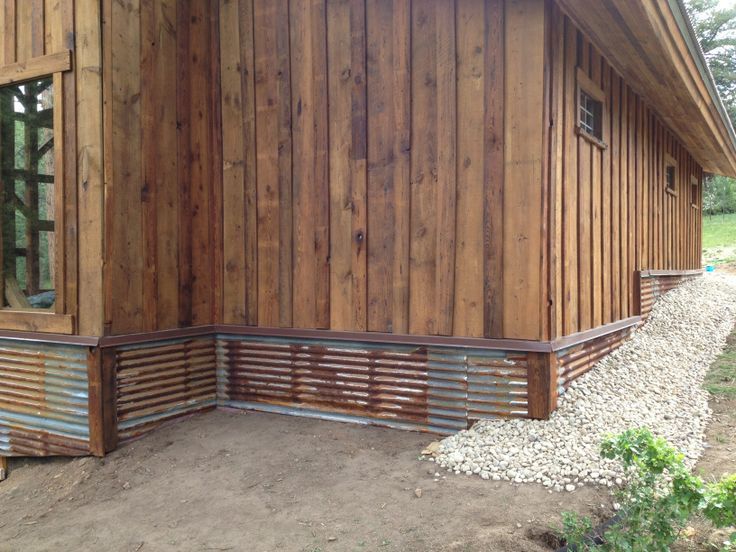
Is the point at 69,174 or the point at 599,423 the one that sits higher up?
the point at 69,174

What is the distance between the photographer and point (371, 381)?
161 inches

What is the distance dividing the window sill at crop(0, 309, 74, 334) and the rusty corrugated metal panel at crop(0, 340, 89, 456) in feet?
0.39

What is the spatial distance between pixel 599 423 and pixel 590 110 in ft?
9.05

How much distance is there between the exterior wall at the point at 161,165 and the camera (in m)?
3.88

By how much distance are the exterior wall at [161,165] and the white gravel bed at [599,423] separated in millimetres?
2292

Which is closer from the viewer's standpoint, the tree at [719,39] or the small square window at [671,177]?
the small square window at [671,177]

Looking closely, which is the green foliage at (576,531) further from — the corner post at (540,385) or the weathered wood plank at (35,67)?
the weathered wood plank at (35,67)

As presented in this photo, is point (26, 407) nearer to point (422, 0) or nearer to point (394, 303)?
point (394, 303)

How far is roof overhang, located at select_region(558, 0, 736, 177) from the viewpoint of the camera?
3682 millimetres

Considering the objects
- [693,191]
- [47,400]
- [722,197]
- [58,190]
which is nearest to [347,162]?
[58,190]

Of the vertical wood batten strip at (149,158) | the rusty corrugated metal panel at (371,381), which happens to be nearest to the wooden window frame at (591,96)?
the rusty corrugated metal panel at (371,381)

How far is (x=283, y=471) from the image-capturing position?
3.38m

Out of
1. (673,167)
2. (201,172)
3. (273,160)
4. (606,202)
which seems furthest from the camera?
(673,167)

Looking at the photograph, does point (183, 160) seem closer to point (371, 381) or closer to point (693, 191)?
point (371, 381)
